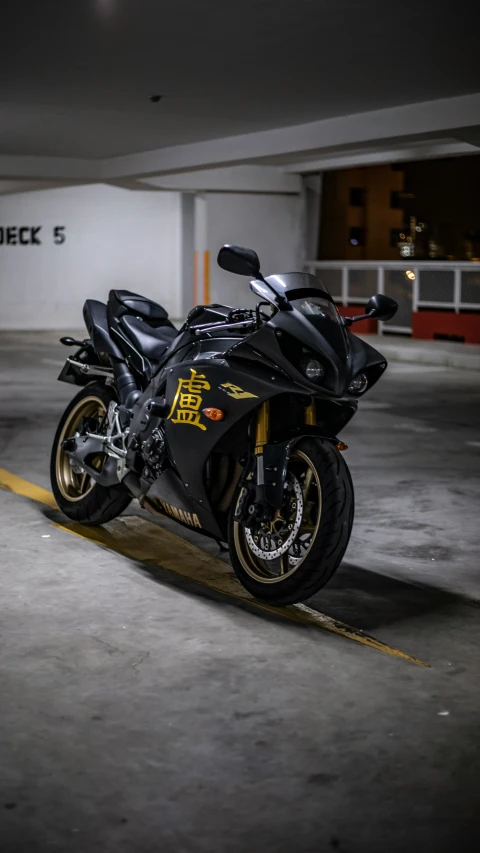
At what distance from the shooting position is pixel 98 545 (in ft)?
18.5

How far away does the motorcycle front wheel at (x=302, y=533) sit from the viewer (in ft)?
14.4

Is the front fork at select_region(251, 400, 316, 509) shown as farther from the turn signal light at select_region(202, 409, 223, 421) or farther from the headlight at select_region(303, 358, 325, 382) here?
the headlight at select_region(303, 358, 325, 382)

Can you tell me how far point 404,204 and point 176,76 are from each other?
1717 cm

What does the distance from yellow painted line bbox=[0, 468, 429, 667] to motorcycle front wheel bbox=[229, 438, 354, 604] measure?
117 millimetres

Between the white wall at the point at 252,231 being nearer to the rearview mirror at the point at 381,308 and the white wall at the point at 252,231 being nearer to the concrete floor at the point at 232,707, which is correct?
Result: the concrete floor at the point at 232,707

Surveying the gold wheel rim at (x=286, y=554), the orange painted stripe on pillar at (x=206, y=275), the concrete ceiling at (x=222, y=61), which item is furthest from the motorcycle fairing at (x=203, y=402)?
the orange painted stripe on pillar at (x=206, y=275)

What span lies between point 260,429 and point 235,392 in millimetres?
185

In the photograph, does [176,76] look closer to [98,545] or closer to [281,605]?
[98,545]

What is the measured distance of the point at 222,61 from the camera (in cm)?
1124

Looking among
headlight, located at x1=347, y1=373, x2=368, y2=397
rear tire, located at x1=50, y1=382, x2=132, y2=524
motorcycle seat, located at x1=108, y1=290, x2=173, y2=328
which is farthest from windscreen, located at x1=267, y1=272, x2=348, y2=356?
rear tire, located at x1=50, y1=382, x2=132, y2=524

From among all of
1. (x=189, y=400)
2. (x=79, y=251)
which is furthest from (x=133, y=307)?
(x=79, y=251)

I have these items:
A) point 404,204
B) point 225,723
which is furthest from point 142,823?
point 404,204

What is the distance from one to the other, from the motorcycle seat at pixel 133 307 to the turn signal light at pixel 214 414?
1.27 m

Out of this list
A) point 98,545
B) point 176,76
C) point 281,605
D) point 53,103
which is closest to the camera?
point 281,605
